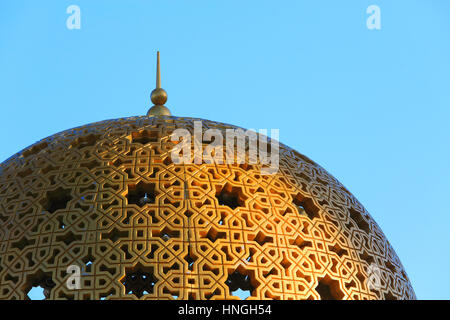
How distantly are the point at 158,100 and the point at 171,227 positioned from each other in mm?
3034

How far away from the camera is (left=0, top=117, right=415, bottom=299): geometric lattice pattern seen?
746 cm

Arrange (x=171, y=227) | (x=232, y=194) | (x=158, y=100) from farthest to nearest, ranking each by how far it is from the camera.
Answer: (x=158, y=100), (x=232, y=194), (x=171, y=227)

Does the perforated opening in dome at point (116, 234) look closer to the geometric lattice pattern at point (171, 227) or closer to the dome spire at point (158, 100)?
the geometric lattice pattern at point (171, 227)

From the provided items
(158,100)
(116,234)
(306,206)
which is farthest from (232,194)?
(158,100)

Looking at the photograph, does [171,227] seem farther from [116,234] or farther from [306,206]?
[306,206]

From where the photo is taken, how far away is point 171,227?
25.2 ft

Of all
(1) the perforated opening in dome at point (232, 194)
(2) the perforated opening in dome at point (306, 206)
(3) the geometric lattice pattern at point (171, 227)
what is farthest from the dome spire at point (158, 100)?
(2) the perforated opening in dome at point (306, 206)

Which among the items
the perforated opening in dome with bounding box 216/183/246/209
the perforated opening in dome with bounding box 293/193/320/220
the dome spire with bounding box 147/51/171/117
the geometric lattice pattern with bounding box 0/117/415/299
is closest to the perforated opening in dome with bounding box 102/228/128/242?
the geometric lattice pattern with bounding box 0/117/415/299

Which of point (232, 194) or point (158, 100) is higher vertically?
point (158, 100)

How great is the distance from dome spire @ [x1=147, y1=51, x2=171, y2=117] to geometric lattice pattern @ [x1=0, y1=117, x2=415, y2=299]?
1017mm

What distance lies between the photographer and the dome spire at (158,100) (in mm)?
10211

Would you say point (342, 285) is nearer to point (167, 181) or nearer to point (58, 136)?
point (167, 181)

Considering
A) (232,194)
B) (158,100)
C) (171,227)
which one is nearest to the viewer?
(171,227)
